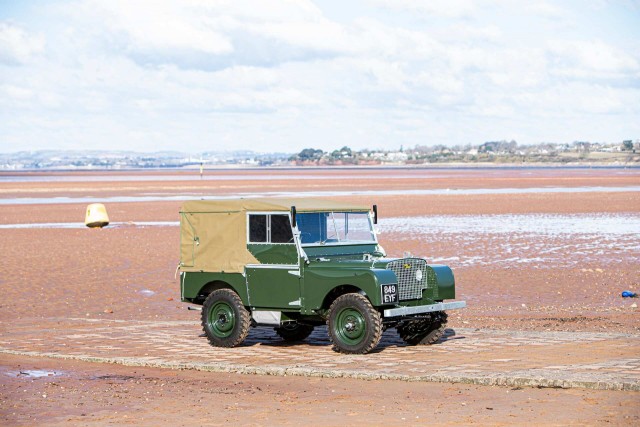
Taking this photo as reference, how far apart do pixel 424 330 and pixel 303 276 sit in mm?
1953

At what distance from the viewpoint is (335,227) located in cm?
1545

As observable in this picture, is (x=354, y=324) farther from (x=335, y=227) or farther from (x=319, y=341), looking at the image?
(x=319, y=341)

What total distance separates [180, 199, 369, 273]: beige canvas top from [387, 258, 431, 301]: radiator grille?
1471 millimetres

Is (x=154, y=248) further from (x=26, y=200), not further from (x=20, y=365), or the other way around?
(x=26, y=200)

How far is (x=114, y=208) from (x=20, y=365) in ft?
140

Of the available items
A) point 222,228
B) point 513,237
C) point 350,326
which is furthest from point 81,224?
point 350,326

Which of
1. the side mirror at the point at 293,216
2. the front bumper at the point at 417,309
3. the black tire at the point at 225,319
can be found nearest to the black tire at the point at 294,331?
the black tire at the point at 225,319

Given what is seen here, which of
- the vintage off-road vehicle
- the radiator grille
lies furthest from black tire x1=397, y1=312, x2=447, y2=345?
the radiator grille


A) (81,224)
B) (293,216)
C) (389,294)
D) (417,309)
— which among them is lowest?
(81,224)

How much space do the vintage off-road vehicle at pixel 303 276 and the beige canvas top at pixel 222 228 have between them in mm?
14

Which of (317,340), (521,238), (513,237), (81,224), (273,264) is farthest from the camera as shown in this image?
(81,224)

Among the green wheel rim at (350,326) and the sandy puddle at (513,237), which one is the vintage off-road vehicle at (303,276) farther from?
the sandy puddle at (513,237)

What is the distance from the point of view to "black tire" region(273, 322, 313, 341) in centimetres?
1620

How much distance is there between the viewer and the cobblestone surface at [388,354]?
1266cm
